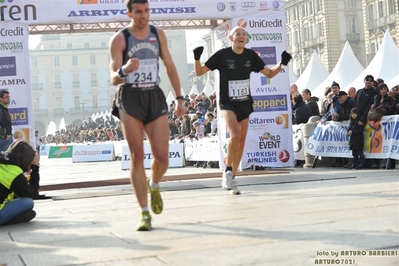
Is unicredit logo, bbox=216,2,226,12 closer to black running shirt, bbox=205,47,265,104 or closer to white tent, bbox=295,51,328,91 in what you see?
black running shirt, bbox=205,47,265,104

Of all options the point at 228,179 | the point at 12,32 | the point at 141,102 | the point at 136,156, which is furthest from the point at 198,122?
the point at 136,156

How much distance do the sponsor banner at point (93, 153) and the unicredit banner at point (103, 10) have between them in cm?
1901

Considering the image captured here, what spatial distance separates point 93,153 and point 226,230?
28882 millimetres

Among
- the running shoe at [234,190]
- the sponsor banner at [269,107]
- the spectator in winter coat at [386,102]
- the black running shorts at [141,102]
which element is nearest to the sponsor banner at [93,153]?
the sponsor banner at [269,107]

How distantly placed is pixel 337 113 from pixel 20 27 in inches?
254

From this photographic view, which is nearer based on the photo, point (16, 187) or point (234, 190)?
point (16, 187)

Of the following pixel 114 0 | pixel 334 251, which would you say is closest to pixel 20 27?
pixel 114 0

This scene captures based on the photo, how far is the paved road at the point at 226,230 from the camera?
518 centimetres

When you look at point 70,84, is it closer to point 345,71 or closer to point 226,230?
point 345,71

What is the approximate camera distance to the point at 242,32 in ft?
33.0

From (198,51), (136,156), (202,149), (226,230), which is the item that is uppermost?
(198,51)

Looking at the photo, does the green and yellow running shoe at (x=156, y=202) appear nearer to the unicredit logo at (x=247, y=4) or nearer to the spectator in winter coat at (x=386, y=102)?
the spectator in winter coat at (x=386, y=102)

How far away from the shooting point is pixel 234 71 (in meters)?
10.4

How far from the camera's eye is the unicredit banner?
48.1 ft
